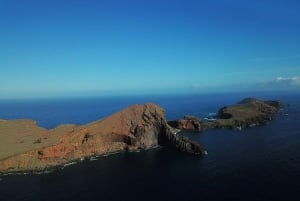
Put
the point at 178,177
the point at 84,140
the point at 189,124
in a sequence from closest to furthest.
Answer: the point at 178,177, the point at 84,140, the point at 189,124

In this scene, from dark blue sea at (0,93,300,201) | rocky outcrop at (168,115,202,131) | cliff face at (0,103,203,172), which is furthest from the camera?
rocky outcrop at (168,115,202,131)

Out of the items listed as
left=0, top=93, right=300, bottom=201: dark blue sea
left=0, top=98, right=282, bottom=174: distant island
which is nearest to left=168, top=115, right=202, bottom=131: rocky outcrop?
left=0, top=98, right=282, bottom=174: distant island

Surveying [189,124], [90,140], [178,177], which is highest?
[90,140]

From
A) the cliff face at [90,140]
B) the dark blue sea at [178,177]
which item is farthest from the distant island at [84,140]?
the dark blue sea at [178,177]

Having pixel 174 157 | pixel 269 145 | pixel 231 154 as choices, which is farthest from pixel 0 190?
pixel 269 145

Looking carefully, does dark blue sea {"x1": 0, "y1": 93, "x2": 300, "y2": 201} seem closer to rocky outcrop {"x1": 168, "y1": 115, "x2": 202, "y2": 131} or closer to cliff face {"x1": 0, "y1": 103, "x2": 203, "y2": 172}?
cliff face {"x1": 0, "y1": 103, "x2": 203, "y2": 172}

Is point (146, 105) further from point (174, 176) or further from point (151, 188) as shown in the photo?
point (151, 188)

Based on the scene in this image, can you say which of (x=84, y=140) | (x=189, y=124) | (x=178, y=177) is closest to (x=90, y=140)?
(x=84, y=140)

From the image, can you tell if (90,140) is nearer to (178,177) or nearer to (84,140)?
(84,140)
